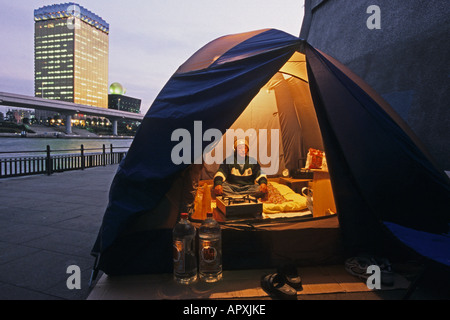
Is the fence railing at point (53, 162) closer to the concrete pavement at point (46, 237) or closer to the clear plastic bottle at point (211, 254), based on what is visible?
the concrete pavement at point (46, 237)

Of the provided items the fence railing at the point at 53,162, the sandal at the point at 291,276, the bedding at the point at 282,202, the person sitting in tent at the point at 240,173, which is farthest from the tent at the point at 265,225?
the fence railing at the point at 53,162

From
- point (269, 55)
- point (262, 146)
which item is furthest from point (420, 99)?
point (269, 55)

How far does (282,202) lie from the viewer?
13.8 ft

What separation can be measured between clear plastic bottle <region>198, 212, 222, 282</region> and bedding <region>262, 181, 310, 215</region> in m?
Result: 1.30

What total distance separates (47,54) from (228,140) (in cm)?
9764

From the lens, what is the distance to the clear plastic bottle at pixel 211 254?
2639 millimetres

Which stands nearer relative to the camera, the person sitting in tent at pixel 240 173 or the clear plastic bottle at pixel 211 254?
the clear plastic bottle at pixel 211 254

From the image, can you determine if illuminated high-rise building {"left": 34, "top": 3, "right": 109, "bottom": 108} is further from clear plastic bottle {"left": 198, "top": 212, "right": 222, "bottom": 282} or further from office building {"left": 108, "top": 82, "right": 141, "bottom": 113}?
clear plastic bottle {"left": 198, "top": 212, "right": 222, "bottom": 282}

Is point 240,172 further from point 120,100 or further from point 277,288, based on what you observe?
point 120,100

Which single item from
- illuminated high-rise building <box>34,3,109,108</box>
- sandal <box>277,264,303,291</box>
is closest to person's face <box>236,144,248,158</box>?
sandal <box>277,264,303,291</box>

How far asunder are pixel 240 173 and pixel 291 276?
8.78ft

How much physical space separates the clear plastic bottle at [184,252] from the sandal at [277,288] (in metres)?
0.73

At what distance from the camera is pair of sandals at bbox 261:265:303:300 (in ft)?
7.82

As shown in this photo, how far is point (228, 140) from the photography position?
18.6 ft
